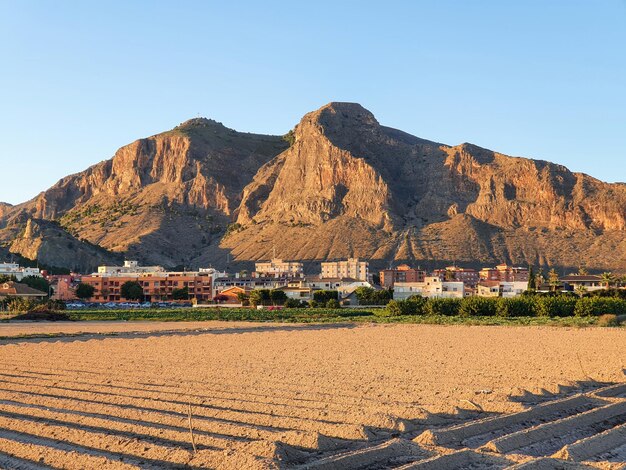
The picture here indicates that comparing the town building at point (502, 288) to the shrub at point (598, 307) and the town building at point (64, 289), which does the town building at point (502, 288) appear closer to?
the shrub at point (598, 307)

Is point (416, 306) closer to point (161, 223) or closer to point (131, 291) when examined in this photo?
point (131, 291)

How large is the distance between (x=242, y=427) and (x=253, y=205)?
165 m

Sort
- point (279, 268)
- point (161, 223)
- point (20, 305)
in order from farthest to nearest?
point (161, 223) → point (279, 268) → point (20, 305)

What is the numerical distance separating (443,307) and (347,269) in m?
53.9

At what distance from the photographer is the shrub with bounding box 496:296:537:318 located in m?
60.6

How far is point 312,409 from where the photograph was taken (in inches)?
552

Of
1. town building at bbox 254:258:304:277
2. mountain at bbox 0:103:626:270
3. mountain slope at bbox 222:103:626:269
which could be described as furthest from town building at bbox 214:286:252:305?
mountain slope at bbox 222:103:626:269

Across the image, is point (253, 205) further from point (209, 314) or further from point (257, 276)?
point (209, 314)

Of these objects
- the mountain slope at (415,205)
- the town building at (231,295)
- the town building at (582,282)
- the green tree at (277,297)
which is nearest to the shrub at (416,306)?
the green tree at (277,297)

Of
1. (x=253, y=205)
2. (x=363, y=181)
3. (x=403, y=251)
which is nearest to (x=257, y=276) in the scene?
(x=403, y=251)

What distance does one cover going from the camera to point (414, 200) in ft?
527

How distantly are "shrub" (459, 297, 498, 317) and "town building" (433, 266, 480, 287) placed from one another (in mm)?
43425

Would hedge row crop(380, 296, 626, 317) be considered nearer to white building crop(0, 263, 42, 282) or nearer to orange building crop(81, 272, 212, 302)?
orange building crop(81, 272, 212, 302)

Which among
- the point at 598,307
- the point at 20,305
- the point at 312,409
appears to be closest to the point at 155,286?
the point at 20,305
